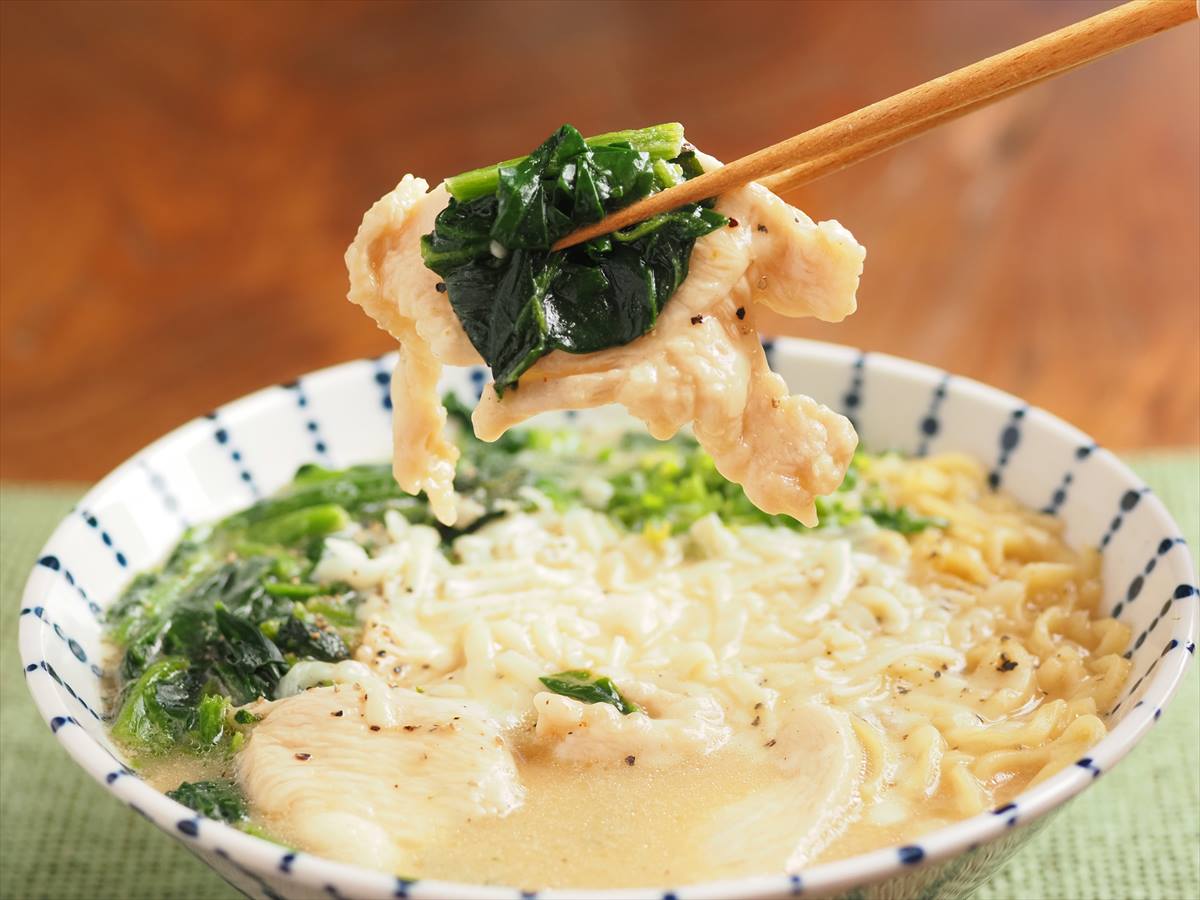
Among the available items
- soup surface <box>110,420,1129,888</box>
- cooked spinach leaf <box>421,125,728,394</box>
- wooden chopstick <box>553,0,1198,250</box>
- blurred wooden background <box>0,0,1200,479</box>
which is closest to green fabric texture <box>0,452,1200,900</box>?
soup surface <box>110,420,1129,888</box>

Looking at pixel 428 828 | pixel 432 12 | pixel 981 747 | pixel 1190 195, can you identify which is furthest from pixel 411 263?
pixel 1190 195

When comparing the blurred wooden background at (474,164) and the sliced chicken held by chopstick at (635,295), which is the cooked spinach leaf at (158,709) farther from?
the blurred wooden background at (474,164)

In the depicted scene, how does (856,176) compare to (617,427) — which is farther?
(856,176)

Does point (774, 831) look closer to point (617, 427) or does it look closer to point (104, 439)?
point (617, 427)

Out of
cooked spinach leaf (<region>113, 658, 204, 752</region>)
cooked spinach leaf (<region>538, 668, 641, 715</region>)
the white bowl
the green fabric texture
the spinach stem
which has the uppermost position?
the spinach stem

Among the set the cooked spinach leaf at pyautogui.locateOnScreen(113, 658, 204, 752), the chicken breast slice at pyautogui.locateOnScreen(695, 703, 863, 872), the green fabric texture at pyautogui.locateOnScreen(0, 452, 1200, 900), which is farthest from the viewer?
the green fabric texture at pyautogui.locateOnScreen(0, 452, 1200, 900)

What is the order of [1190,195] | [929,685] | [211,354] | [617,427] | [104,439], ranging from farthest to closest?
[1190,195] < [211,354] < [104,439] < [617,427] < [929,685]

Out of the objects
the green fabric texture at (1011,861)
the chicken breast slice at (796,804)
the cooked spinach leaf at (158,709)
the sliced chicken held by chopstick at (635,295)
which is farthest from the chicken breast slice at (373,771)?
the sliced chicken held by chopstick at (635,295)

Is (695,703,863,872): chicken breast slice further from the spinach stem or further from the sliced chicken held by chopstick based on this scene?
the spinach stem
